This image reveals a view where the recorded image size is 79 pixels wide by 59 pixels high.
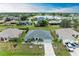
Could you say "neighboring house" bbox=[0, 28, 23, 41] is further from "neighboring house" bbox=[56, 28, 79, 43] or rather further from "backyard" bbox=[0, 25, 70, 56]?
"neighboring house" bbox=[56, 28, 79, 43]

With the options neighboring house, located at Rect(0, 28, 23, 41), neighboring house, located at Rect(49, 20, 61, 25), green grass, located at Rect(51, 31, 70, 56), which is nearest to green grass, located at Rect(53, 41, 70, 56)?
green grass, located at Rect(51, 31, 70, 56)

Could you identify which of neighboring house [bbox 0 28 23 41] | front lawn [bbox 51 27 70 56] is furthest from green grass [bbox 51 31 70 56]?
neighboring house [bbox 0 28 23 41]

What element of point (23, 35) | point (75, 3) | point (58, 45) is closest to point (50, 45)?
point (58, 45)

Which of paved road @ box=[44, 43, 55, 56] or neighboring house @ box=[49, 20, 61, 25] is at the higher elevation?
neighboring house @ box=[49, 20, 61, 25]

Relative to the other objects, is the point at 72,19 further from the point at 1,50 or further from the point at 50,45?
the point at 1,50

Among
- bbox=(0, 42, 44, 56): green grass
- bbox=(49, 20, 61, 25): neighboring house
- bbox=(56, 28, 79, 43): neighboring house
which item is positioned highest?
bbox=(49, 20, 61, 25): neighboring house

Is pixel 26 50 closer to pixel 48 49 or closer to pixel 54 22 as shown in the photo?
pixel 48 49

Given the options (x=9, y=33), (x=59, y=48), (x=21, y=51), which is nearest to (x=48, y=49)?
(x=59, y=48)
